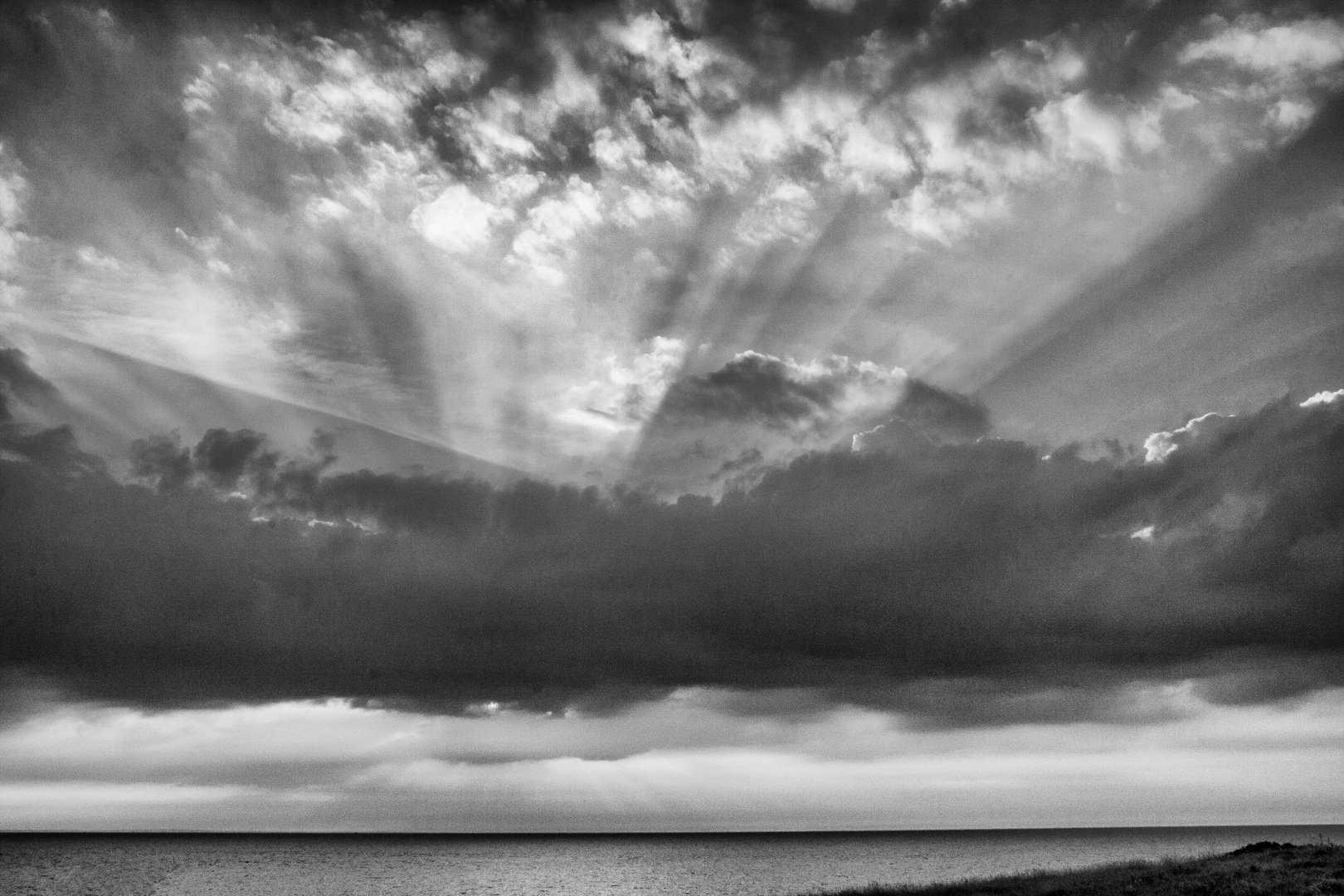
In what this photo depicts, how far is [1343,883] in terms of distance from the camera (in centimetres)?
4250

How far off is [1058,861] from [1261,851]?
11697cm

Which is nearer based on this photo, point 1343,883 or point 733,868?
point 1343,883

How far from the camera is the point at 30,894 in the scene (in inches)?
4707

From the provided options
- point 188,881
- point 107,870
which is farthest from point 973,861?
point 107,870

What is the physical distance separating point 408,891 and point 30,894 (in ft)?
157

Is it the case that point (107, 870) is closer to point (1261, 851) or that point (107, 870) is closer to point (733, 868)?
point (733, 868)

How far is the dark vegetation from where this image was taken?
44.5 metres

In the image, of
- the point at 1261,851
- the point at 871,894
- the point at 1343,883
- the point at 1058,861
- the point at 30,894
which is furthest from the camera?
the point at 1058,861

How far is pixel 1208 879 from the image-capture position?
49312 mm

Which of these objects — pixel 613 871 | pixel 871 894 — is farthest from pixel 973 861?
pixel 871 894

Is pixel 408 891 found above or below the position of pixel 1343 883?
below

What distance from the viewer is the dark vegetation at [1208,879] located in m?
44.5

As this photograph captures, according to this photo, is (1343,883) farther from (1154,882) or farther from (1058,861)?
(1058,861)

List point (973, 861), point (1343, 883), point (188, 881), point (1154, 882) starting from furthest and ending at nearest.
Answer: point (973, 861) < point (188, 881) < point (1154, 882) < point (1343, 883)
